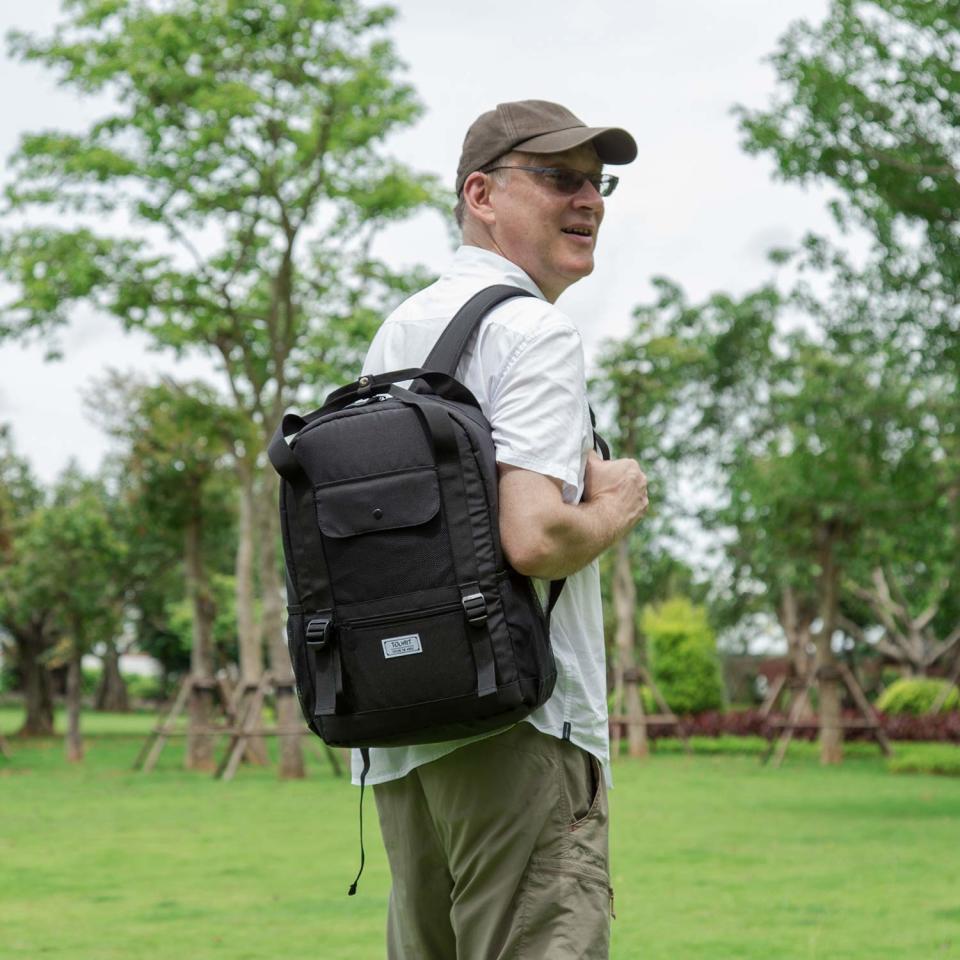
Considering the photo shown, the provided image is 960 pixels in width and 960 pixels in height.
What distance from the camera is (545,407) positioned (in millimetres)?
2406

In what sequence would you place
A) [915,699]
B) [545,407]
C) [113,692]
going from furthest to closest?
1. [113,692]
2. [915,699]
3. [545,407]

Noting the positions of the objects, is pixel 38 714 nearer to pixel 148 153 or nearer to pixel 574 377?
pixel 148 153

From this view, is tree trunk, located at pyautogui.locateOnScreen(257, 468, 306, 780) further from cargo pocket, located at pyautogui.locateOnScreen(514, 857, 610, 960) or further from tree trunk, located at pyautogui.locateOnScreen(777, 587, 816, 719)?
cargo pocket, located at pyautogui.locateOnScreen(514, 857, 610, 960)

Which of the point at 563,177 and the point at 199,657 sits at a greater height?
the point at 563,177

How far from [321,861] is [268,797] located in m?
6.66

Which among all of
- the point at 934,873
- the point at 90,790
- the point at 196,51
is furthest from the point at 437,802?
the point at 196,51

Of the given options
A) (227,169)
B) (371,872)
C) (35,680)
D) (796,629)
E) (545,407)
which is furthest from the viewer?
(796,629)

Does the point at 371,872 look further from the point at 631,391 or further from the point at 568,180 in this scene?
the point at 631,391

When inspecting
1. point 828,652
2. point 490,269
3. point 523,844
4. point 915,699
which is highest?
point 490,269

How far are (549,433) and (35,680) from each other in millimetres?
33876

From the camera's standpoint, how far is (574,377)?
8.07 ft

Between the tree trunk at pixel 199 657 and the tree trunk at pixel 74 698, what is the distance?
181 cm

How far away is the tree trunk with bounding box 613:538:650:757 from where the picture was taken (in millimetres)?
25891

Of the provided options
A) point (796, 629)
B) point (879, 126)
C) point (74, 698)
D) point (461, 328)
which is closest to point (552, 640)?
point (461, 328)
